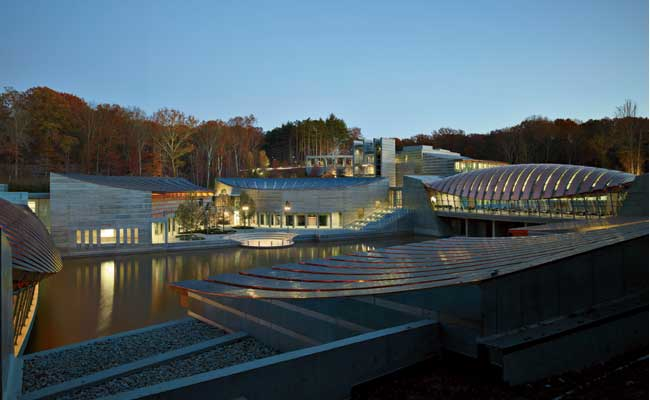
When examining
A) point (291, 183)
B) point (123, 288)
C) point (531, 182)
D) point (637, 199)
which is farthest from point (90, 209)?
point (637, 199)

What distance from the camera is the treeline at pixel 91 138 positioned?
4520cm

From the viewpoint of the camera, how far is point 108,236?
28.7 meters

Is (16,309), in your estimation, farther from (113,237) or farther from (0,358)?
(113,237)

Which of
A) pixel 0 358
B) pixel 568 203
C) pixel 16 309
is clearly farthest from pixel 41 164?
pixel 0 358

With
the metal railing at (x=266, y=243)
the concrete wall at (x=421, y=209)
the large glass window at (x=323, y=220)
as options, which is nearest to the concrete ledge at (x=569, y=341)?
the metal railing at (x=266, y=243)

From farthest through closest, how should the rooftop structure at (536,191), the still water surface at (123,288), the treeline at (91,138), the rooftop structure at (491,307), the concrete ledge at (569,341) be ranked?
1. the treeline at (91,138)
2. the rooftop structure at (536,191)
3. the still water surface at (123,288)
4. the rooftop structure at (491,307)
5. the concrete ledge at (569,341)

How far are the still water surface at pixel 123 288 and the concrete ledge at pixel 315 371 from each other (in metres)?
8.79

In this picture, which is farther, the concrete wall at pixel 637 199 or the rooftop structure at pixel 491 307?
the concrete wall at pixel 637 199

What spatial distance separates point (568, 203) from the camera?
1249 inches

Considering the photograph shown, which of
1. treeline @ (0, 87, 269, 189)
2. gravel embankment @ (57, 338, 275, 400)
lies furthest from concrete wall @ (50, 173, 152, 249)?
gravel embankment @ (57, 338, 275, 400)

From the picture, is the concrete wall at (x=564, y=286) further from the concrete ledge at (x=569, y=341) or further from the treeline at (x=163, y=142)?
the treeline at (x=163, y=142)

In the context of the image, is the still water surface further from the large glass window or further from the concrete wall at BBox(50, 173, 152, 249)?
the large glass window

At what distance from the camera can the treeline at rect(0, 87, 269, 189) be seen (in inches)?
1780

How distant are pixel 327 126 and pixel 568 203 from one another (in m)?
55.0
